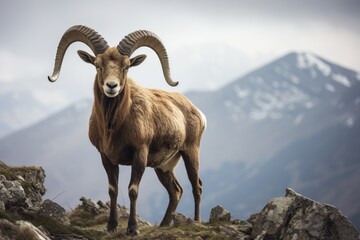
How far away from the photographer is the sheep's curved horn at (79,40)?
20469 mm

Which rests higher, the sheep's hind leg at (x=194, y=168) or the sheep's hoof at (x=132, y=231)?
the sheep's hind leg at (x=194, y=168)

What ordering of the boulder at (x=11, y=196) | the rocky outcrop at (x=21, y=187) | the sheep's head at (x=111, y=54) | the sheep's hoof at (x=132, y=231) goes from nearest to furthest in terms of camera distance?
the boulder at (x=11, y=196)
the rocky outcrop at (x=21, y=187)
the sheep's head at (x=111, y=54)
the sheep's hoof at (x=132, y=231)

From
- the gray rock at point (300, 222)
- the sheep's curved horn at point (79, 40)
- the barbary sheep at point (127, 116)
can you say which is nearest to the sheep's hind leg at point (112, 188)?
the barbary sheep at point (127, 116)

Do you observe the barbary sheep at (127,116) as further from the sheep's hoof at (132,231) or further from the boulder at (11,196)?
the boulder at (11,196)

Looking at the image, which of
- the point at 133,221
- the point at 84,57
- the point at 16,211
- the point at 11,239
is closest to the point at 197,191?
the point at 133,221

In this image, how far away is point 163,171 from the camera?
2397cm

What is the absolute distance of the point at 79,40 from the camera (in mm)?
21703

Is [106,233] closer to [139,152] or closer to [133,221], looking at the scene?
[133,221]

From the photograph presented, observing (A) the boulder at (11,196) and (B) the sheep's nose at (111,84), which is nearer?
(A) the boulder at (11,196)

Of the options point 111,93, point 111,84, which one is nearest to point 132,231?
point 111,93

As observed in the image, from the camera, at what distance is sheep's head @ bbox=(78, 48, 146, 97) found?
18781 mm

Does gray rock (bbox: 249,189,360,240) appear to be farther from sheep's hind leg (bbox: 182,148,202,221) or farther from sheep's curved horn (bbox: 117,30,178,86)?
sheep's hind leg (bbox: 182,148,202,221)

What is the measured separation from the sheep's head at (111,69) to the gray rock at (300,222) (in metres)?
5.29

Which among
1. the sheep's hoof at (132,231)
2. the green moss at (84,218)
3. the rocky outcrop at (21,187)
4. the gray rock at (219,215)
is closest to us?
the rocky outcrop at (21,187)
